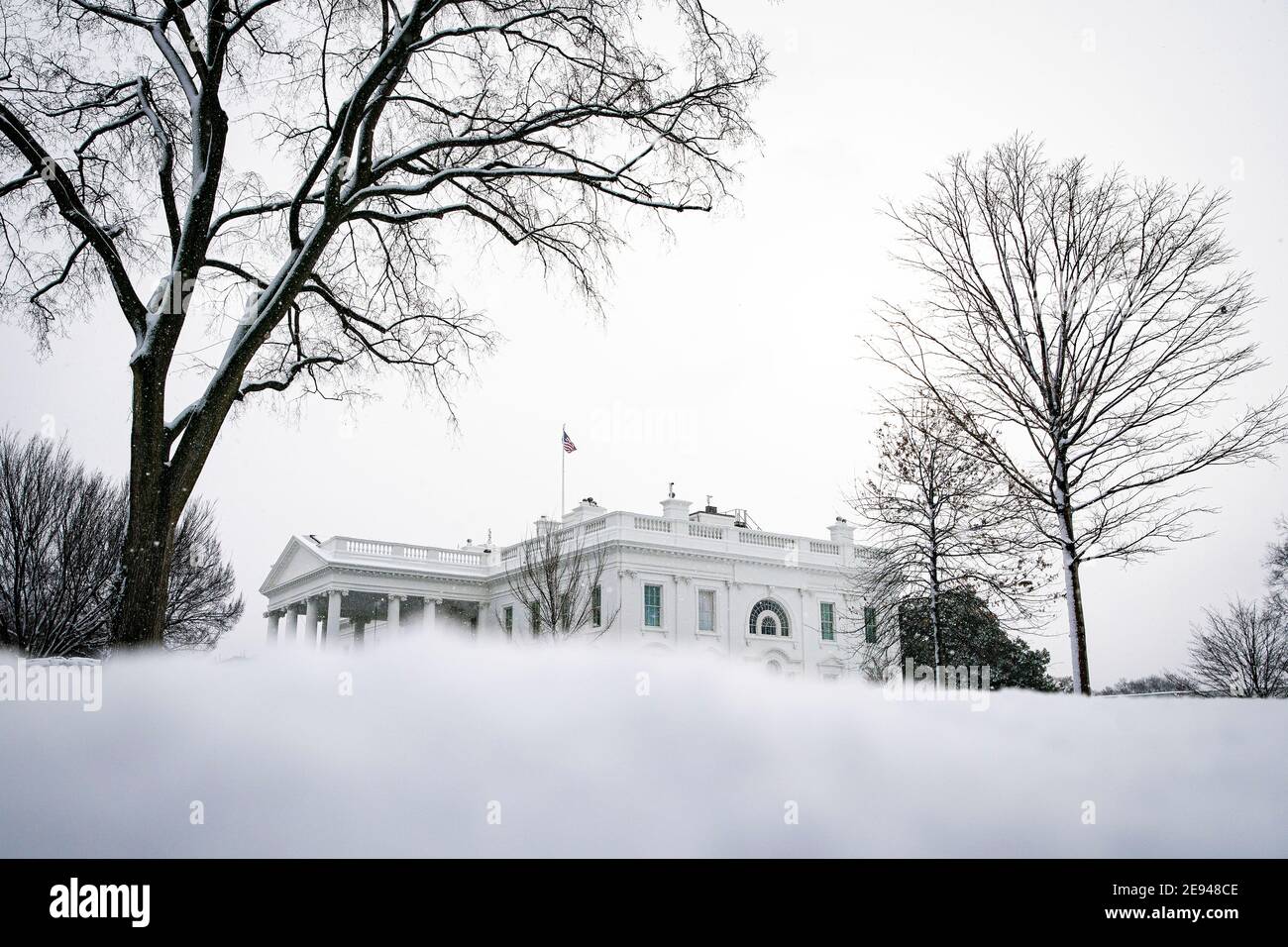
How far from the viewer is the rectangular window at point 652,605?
32.8 meters

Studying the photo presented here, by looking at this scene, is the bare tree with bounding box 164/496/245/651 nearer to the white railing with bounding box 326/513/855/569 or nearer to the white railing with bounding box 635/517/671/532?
the white railing with bounding box 326/513/855/569

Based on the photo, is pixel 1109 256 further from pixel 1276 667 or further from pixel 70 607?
pixel 70 607

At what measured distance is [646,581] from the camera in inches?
1292

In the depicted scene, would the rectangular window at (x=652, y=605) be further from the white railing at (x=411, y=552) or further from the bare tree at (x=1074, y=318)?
the bare tree at (x=1074, y=318)

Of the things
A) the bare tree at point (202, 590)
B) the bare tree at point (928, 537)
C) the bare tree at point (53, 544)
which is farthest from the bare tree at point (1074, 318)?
the bare tree at point (202, 590)

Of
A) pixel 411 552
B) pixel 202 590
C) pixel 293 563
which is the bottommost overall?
pixel 202 590

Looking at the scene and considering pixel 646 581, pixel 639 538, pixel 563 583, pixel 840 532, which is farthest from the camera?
pixel 840 532

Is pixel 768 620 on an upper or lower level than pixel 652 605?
lower

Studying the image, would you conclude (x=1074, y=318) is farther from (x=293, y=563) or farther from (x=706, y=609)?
(x=293, y=563)

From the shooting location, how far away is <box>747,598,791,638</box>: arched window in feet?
114

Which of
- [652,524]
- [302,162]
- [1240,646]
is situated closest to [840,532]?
[652,524]

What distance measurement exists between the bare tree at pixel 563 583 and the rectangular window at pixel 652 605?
1.64 metres

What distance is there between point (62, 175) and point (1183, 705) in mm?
6139

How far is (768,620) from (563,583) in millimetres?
10250
